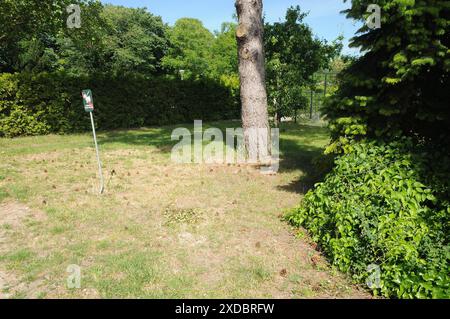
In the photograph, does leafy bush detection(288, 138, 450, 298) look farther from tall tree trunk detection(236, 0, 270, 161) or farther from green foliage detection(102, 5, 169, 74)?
green foliage detection(102, 5, 169, 74)

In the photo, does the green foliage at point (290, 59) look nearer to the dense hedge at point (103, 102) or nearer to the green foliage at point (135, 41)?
the dense hedge at point (103, 102)

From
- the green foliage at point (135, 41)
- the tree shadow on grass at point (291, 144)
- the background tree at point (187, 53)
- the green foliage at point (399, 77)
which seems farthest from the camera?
the background tree at point (187, 53)

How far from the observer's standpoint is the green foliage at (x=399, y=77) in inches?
171

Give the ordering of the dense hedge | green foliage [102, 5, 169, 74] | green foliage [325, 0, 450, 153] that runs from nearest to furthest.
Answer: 1. green foliage [325, 0, 450, 153]
2. the dense hedge
3. green foliage [102, 5, 169, 74]

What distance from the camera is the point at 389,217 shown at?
415 cm

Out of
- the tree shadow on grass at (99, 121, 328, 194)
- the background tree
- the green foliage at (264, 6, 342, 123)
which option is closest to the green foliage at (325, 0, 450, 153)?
the tree shadow on grass at (99, 121, 328, 194)

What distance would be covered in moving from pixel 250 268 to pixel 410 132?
3.50 meters

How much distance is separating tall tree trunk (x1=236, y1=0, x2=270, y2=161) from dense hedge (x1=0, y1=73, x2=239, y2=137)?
1063cm

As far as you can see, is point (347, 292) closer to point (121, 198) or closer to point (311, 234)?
point (311, 234)

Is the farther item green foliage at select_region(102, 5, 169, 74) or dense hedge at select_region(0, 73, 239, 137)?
green foliage at select_region(102, 5, 169, 74)

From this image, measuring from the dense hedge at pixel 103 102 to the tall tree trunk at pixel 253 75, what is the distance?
10.6 m

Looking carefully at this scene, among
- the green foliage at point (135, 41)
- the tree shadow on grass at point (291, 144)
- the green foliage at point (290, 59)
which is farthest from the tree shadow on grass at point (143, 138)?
the green foliage at point (135, 41)

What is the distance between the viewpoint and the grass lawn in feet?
12.7

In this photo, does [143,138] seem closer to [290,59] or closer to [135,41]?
[290,59]
